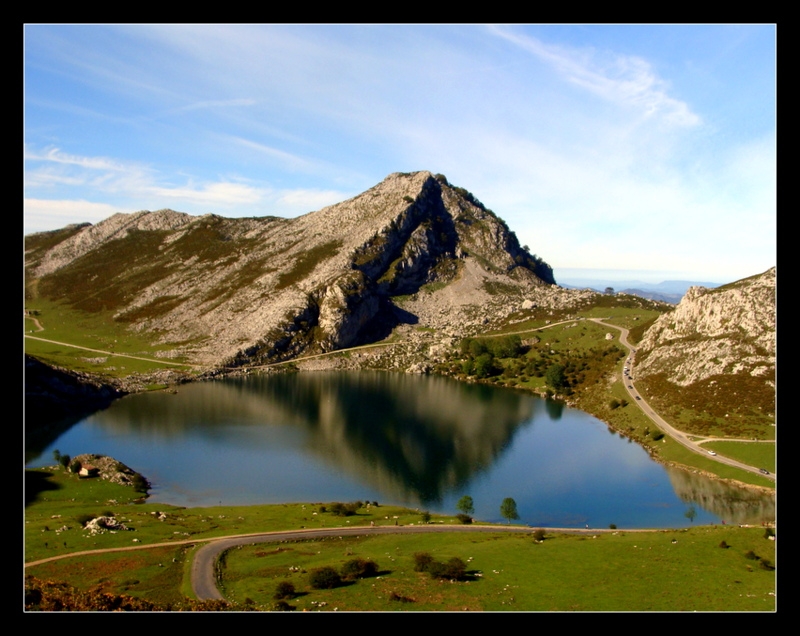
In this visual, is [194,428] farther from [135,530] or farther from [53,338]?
[53,338]

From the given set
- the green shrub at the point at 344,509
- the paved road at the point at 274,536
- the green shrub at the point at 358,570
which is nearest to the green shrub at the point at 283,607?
the paved road at the point at 274,536

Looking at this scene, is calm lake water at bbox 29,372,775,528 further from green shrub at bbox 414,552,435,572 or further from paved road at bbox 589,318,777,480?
green shrub at bbox 414,552,435,572

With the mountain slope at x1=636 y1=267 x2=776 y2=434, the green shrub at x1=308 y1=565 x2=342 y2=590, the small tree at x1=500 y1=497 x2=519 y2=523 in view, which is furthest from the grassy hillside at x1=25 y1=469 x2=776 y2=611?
the mountain slope at x1=636 y1=267 x2=776 y2=434

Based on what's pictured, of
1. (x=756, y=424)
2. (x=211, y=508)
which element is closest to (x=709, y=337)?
(x=756, y=424)

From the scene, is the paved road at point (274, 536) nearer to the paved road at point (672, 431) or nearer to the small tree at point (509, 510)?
the small tree at point (509, 510)
